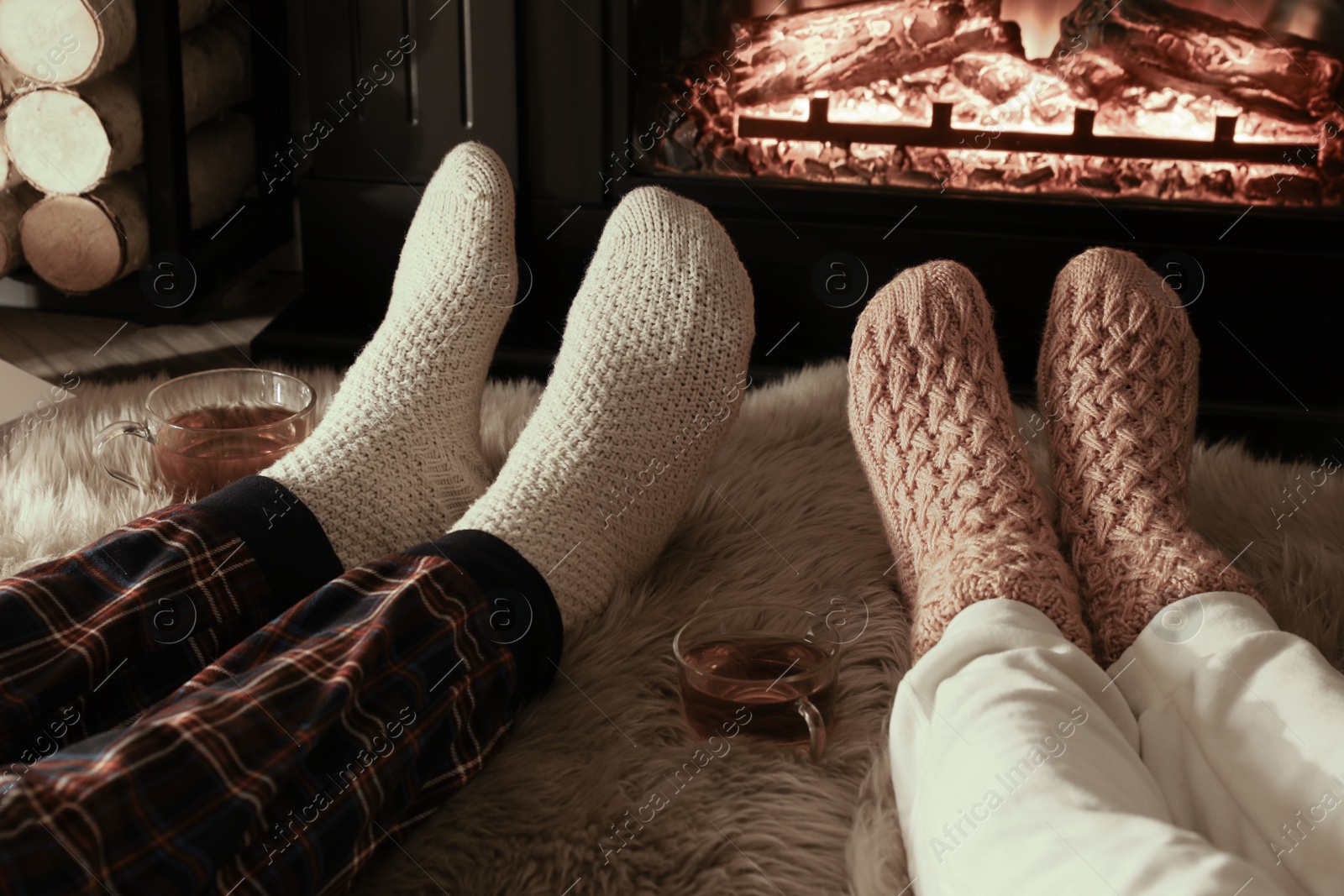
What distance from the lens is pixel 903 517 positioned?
2.79ft

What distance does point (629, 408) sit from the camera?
0.85m

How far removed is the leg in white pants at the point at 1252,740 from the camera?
0.51m

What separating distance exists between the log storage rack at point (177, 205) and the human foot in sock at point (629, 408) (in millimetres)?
632

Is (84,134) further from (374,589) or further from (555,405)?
(374,589)

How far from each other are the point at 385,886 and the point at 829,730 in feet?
0.90

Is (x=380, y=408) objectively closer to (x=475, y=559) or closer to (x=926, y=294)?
(x=475, y=559)

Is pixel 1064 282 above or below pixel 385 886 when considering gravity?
above

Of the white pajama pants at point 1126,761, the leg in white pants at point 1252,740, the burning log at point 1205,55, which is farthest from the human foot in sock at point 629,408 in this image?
the burning log at point 1205,55

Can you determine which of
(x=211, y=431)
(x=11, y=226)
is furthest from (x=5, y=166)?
(x=211, y=431)

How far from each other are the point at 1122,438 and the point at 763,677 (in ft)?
1.19

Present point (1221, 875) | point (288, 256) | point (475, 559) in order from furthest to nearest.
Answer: point (288, 256), point (475, 559), point (1221, 875)

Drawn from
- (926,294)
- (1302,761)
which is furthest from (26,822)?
(926,294)

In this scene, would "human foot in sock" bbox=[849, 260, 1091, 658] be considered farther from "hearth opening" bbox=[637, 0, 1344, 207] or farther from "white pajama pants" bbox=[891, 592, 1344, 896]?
"hearth opening" bbox=[637, 0, 1344, 207]

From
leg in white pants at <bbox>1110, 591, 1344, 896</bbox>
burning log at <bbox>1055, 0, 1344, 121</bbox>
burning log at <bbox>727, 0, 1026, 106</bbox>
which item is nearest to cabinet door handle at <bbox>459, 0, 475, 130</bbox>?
burning log at <bbox>727, 0, 1026, 106</bbox>
